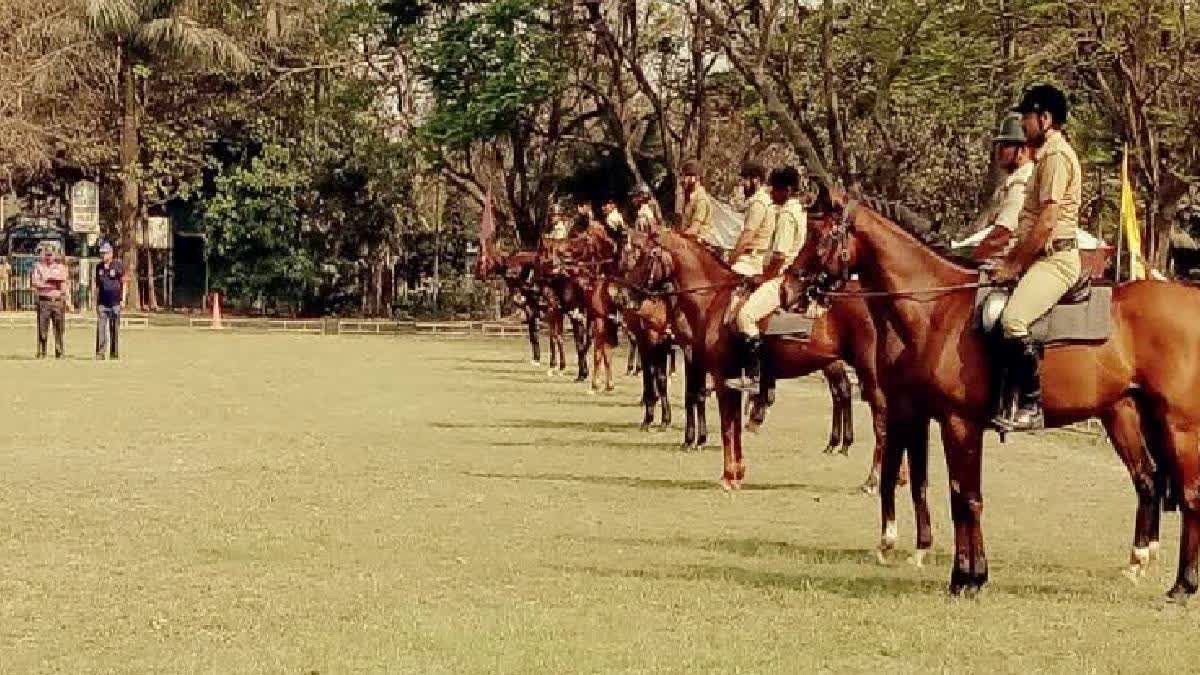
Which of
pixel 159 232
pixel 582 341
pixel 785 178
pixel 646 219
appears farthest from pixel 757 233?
pixel 159 232

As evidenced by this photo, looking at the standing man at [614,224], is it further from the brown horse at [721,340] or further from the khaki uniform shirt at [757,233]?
the khaki uniform shirt at [757,233]

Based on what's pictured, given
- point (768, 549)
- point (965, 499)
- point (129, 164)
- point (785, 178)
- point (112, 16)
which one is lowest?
point (768, 549)

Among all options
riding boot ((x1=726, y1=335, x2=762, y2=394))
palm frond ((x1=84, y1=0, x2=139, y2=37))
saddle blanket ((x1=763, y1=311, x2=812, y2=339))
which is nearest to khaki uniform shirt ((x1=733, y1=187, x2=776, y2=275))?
saddle blanket ((x1=763, y1=311, x2=812, y2=339))

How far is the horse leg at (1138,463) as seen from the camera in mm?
12430

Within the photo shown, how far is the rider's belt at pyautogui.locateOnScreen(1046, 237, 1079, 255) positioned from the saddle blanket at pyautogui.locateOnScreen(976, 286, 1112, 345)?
0.33m

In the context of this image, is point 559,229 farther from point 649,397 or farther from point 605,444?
point 605,444

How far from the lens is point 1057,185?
11.0 m

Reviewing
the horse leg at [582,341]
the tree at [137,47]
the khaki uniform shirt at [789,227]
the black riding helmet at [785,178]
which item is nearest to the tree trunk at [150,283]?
the tree at [137,47]

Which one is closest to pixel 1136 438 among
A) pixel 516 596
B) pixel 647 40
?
pixel 516 596

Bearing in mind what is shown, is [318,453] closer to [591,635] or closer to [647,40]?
[591,635]

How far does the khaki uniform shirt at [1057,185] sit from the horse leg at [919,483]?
1.70 m

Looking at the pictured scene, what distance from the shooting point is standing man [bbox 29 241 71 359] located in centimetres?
3575

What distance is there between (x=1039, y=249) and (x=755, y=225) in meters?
6.80

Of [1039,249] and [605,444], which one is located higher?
[1039,249]
